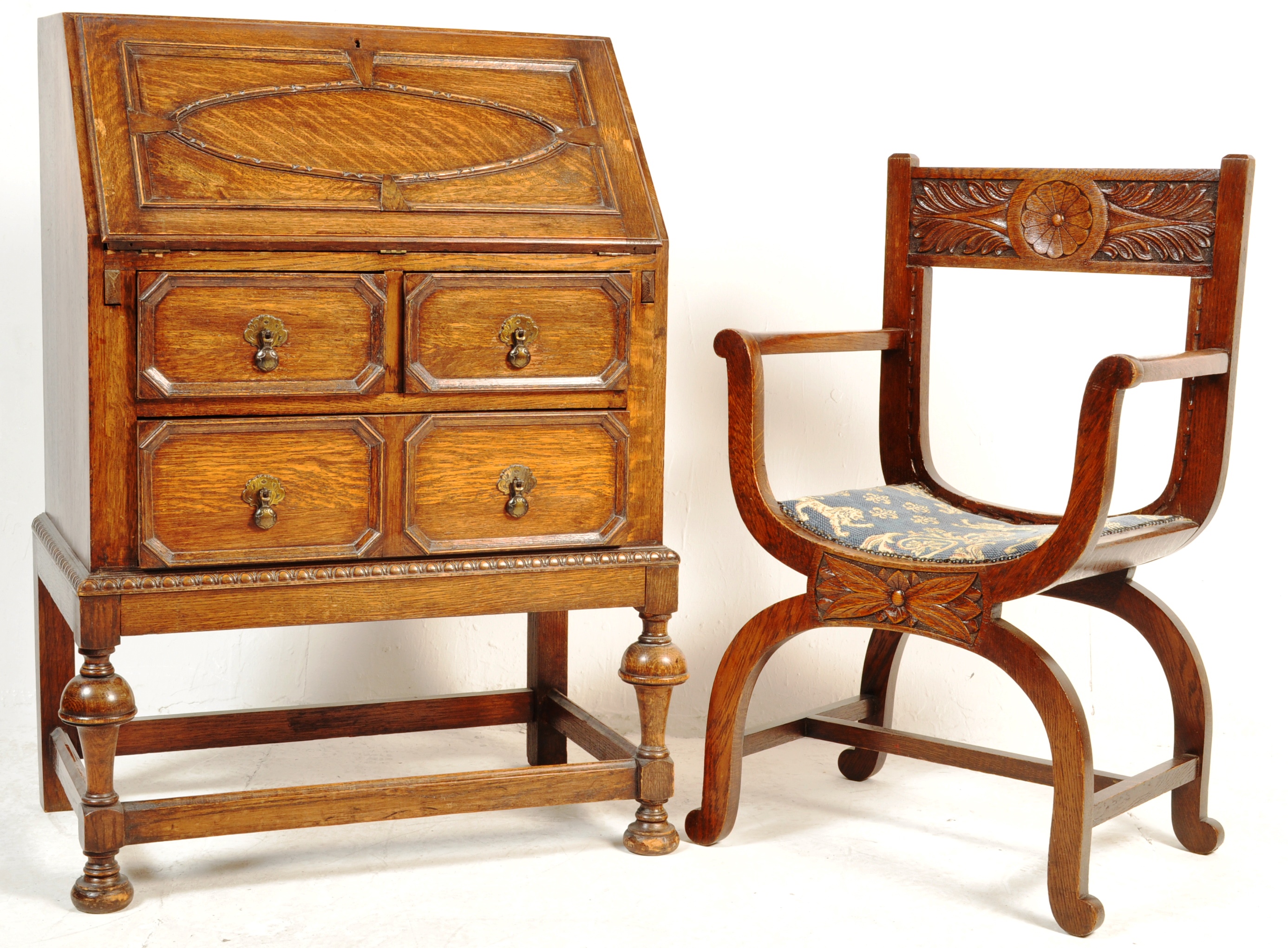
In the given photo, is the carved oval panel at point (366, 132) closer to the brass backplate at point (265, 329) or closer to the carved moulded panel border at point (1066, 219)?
the brass backplate at point (265, 329)

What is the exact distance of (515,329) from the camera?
235 centimetres

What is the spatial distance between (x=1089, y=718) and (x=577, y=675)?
1.11 m

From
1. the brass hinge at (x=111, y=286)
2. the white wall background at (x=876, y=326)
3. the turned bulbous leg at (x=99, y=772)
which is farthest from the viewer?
the white wall background at (x=876, y=326)

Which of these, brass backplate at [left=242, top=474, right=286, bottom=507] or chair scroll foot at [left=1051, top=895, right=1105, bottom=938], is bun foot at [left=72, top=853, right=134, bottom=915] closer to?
brass backplate at [left=242, top=474, right=286, bottom=507]

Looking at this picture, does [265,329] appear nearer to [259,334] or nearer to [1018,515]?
[259,334]

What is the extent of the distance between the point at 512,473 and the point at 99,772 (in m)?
0.75

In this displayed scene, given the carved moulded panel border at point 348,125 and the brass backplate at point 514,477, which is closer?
the carved moulded panel border at point 348,125

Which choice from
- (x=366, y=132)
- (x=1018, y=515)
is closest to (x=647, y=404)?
(x=366, y=132)

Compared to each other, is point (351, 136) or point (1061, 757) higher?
point (351, 136)

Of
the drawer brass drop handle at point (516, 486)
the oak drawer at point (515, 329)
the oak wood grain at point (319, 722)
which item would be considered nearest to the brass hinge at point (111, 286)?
the oak drawer at point (515, 329)

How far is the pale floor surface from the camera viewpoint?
228cm

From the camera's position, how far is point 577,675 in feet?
11.2

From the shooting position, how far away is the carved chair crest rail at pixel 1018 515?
229cm

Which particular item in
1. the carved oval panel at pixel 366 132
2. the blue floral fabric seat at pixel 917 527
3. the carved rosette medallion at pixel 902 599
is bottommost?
the carved rosette medallion at pixel 902 599
